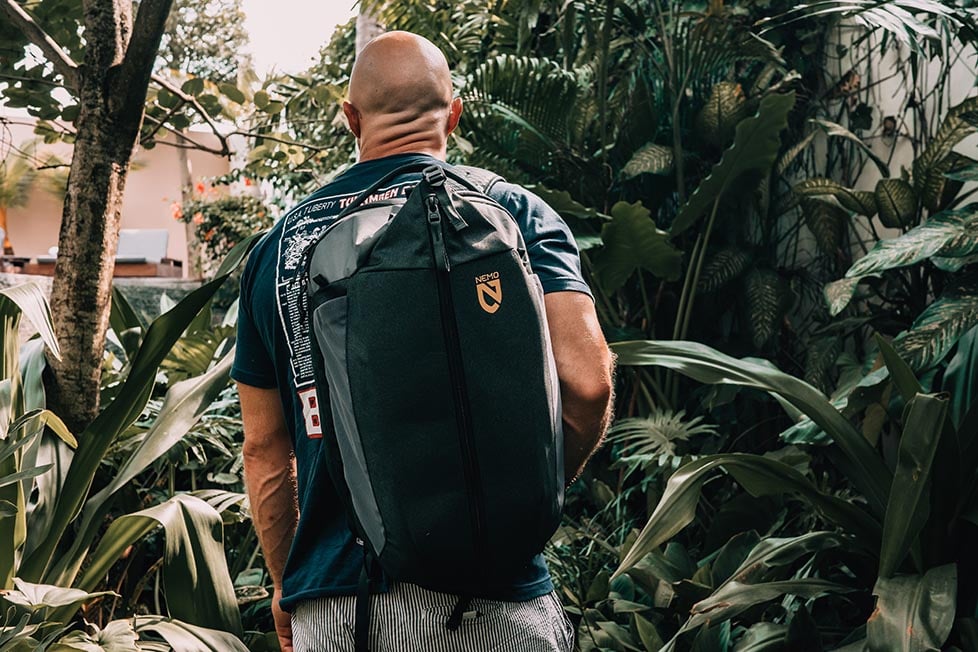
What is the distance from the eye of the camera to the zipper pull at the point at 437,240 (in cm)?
109

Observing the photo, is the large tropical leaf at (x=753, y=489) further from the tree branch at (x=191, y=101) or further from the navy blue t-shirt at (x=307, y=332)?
the tree branch at (x=191, y=101)

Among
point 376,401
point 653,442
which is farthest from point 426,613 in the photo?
point 653,442

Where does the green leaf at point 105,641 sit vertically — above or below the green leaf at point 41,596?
below

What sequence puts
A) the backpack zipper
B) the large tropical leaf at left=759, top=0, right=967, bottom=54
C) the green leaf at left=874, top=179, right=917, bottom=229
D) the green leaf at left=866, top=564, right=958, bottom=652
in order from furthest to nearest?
the green leaf at left=874, top=179, right=917, bottom=229 → the large tropical leaf at left=759, top=0, right=967, bottom=54 → the green leaf at left=866, top=564, right=958, bottom=652 → the backpack zipper

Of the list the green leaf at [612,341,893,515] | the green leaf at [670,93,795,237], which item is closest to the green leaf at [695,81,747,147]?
the green leaf at [670,93,795,237]

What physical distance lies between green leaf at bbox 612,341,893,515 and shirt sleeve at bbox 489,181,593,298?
3.71 ft

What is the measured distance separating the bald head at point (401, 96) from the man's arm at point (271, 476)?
0.40 metres

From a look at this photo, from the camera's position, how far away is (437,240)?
110 centimetres

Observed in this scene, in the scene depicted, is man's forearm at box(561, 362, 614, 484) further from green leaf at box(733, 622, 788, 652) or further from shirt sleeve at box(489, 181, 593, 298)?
green leaf at box(733, 622, 788, 652)

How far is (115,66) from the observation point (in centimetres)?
259

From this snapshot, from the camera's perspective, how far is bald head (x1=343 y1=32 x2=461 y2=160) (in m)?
1.37

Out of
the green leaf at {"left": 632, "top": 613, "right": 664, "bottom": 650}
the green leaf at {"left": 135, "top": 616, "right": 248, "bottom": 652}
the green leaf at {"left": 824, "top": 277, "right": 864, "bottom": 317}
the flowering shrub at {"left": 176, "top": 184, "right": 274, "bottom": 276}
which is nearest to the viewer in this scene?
the green leaf at {"left": 135, "top": 616, "right": 248, "bottom": 652}

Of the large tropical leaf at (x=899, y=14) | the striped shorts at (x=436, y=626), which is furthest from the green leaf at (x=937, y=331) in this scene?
the striped shorts at (x=436, y=626)

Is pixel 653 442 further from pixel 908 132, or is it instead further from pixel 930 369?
pixel 908 132
